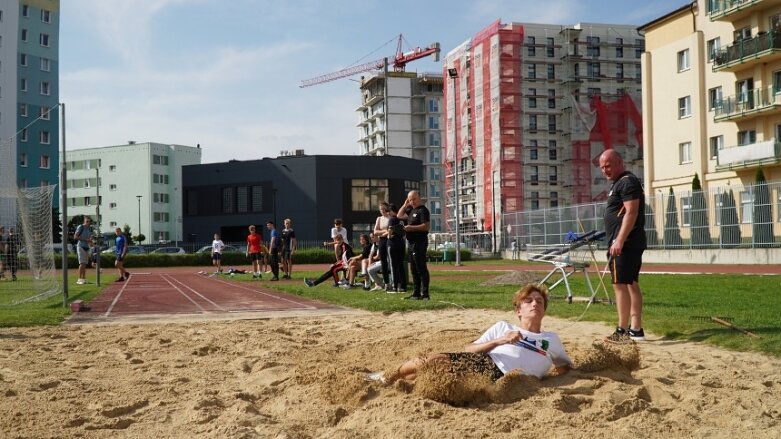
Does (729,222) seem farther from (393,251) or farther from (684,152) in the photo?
(393,251)

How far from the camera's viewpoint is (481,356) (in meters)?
5.12

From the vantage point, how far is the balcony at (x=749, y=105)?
36.0 meters

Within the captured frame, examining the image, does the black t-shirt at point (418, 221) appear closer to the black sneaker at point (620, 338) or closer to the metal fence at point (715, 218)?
the black sneaker at point (620, 338)

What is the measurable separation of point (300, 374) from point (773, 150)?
35.6 m

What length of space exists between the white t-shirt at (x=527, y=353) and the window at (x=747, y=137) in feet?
121

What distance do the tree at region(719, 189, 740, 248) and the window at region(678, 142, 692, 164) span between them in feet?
40.2

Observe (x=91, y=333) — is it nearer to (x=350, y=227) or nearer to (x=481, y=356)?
(x=481, y=356)

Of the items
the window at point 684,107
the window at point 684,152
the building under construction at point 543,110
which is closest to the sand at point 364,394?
the window at point 684,152

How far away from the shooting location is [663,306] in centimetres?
1062

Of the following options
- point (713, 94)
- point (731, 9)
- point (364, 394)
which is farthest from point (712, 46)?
point (364, 394)

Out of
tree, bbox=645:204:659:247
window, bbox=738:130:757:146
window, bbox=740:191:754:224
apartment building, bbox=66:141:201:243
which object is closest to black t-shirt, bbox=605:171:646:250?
window, bbox=740:191:754:224

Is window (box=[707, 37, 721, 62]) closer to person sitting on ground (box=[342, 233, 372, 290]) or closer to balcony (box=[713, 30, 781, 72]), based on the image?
balcony (box=[713, 30, 781, 72])

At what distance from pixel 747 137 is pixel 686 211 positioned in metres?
8.77

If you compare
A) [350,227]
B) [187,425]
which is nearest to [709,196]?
[187,425]
